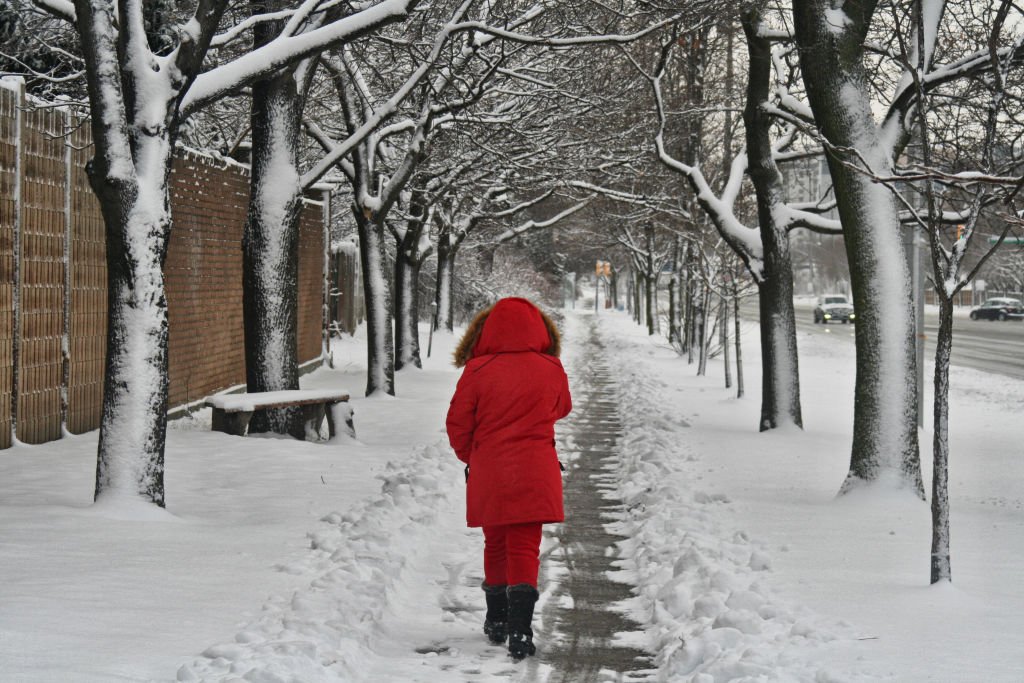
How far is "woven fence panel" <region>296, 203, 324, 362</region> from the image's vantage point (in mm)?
23266

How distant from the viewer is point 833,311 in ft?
198

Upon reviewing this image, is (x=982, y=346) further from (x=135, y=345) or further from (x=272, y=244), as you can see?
(x=135, y=345)

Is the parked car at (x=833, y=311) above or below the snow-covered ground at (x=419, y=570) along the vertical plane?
above

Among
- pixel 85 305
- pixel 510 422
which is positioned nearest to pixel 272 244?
pixel 85 305

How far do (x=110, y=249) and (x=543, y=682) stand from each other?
4.28 m

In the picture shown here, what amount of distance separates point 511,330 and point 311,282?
738 inches

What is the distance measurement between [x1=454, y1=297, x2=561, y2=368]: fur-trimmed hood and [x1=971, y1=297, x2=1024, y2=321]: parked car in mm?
69655

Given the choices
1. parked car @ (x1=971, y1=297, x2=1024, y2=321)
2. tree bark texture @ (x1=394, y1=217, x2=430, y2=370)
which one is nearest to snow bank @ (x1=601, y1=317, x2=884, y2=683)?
tree bark texture @ (x1=394, y1=217, x2=430, y2=370)

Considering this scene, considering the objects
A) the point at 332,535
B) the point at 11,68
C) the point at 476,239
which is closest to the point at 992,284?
A: the point at 476,239

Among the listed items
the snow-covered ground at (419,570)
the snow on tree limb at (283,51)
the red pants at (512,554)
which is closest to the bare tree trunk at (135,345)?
the snow-covered ground at (419,570)

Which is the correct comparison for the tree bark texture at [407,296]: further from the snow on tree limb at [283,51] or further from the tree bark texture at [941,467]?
the tree bark texture at [941,467]

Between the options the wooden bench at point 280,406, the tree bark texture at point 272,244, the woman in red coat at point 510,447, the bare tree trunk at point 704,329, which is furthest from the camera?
the bare tree trunk at point 704,329

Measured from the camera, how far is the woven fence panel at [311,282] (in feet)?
76.3

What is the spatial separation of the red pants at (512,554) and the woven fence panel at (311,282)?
16.8 meters
